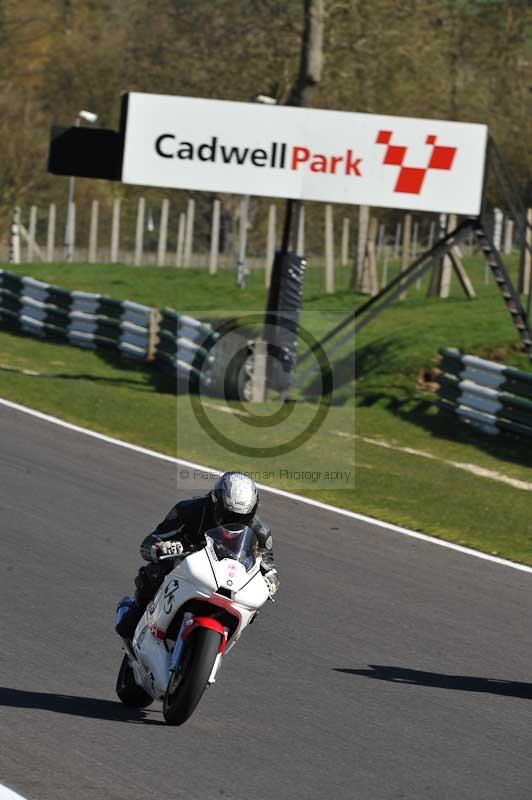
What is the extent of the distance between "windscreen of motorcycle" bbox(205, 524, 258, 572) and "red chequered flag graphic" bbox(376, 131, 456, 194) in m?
14.5

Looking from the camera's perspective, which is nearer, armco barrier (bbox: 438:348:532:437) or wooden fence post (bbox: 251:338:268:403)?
armco barrier (bbox: 438:348:532:437)

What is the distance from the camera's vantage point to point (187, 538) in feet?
24.0

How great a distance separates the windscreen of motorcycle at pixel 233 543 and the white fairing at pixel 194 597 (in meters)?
0.03

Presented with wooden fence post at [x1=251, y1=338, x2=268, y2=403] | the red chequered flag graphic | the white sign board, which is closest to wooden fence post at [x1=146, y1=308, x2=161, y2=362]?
wooden fence post at [x1=251, y1=338, x2=268, y2=403]

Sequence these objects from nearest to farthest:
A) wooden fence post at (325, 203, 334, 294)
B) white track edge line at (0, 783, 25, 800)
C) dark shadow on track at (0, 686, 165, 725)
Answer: white track edge line at (0, 783, 25, 800)
dark shadow on track at (0, 686, 165, 725)
wooden fence post at (325, 203, 334, 294)

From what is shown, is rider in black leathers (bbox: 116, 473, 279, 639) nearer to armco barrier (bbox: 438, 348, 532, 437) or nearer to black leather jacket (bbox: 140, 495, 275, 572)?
black leather jacket (bbox: 140, 495, 275, 572)

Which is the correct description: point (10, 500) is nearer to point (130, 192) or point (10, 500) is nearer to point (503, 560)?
point (503, 560)

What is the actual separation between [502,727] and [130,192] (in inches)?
2249

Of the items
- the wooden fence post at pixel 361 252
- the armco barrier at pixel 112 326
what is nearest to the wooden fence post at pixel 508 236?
the wooden fence post at pixel 361 252

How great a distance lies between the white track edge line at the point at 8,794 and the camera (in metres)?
5.79

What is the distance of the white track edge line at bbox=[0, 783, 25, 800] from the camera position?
5.79m

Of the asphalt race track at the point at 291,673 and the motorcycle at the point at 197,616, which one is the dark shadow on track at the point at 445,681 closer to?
the asphalt race track at the point at 291,673
